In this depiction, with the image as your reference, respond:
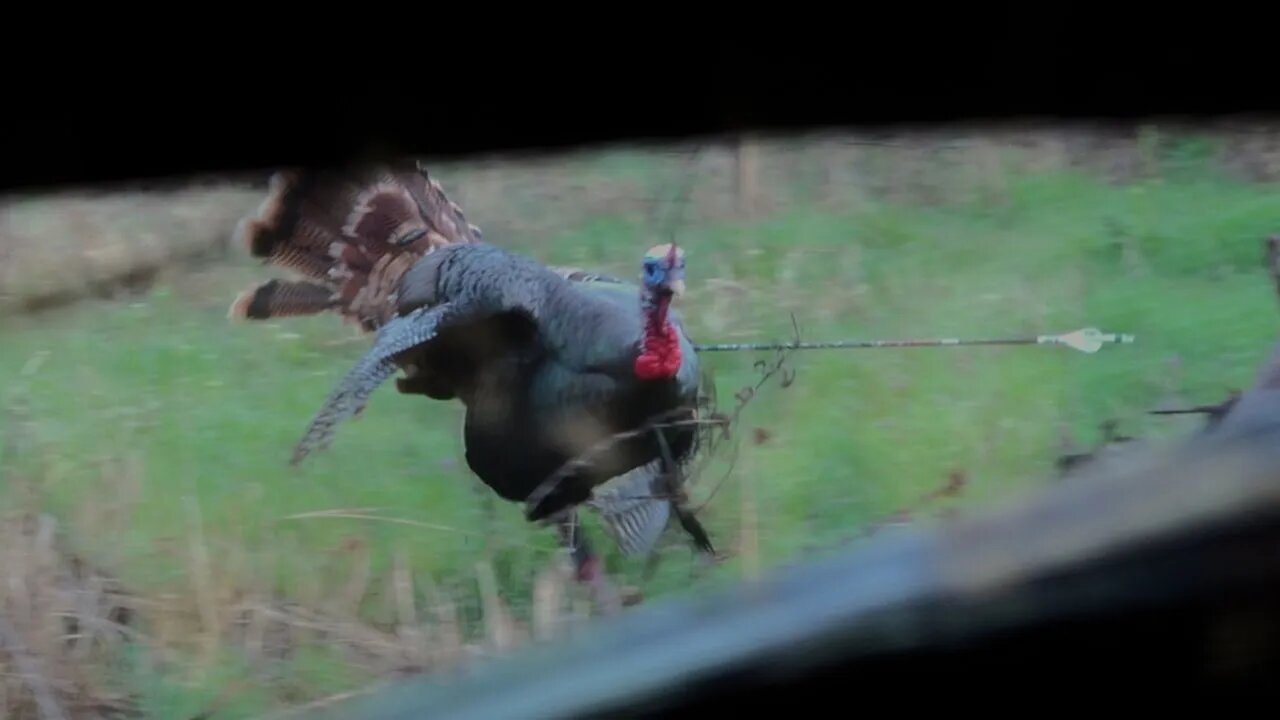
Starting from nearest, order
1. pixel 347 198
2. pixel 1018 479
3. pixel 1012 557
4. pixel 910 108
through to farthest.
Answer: pixel 1012 557, pixel 910 108, pixel 1018 479, pixel 347 198

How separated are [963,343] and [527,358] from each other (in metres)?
0.81

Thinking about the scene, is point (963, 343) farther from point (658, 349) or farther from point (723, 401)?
point (658, 349)

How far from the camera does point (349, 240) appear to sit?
2.70m

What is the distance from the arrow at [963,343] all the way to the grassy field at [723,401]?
0.10 ft

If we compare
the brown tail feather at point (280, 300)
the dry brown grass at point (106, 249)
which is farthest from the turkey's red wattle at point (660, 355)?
the dry brown grass at point (106, 249)

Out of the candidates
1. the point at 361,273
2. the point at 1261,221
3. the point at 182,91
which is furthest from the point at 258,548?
the point at 1261,221

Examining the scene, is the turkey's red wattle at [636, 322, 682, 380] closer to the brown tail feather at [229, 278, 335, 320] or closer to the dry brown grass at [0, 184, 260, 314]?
the brown tail feather at [229, 278, 335, 320]

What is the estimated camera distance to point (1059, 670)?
1.15 feet

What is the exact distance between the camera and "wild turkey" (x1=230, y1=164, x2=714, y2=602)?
2467 millimetres

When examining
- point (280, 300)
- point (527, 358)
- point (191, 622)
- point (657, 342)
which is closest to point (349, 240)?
point (280, 300)

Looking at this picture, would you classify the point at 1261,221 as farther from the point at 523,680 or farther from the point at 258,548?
the point at 523,680

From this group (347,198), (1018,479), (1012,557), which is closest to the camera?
(1012,557)

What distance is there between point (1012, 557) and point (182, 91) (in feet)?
2.00

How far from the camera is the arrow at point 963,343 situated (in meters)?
2.54
